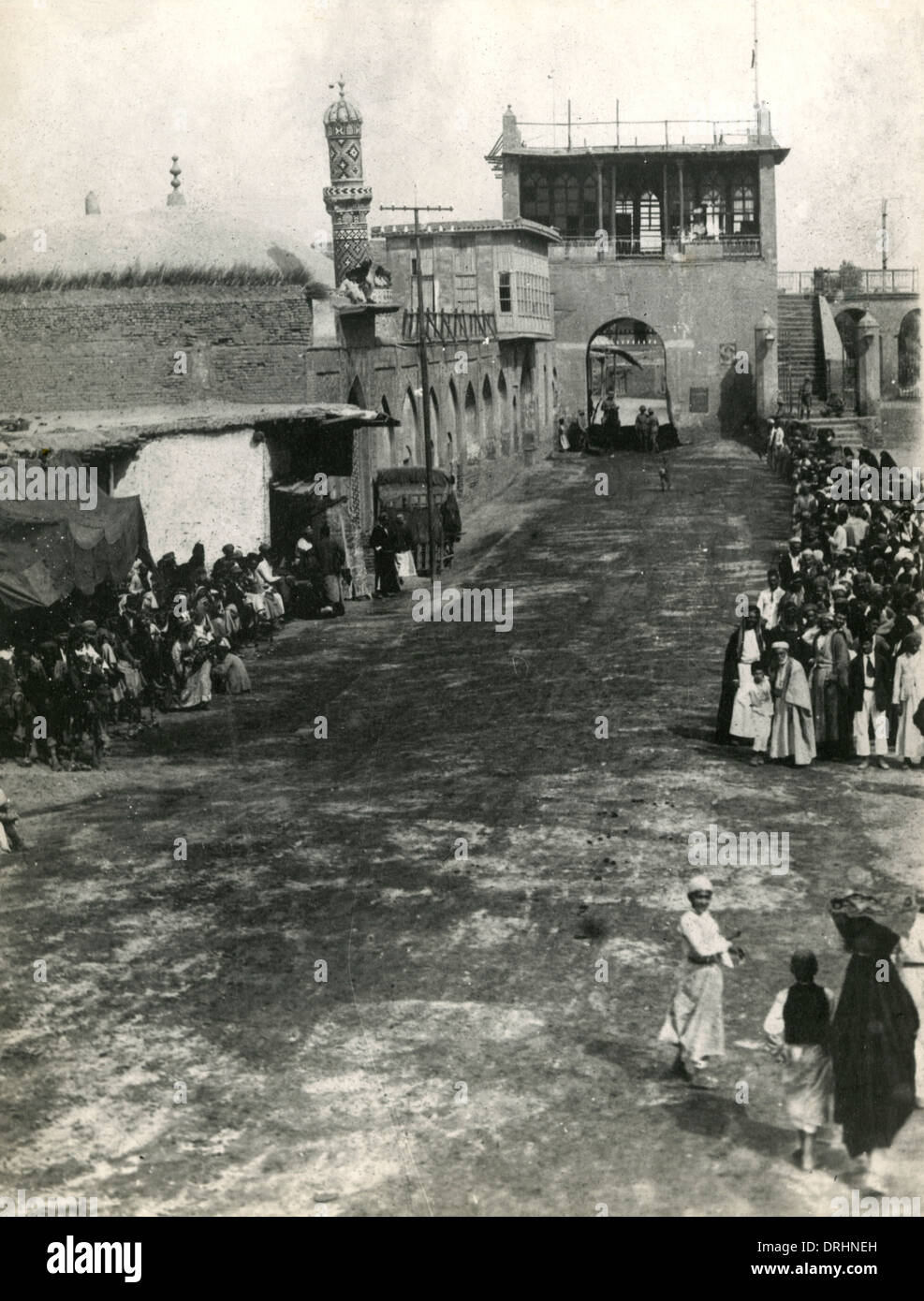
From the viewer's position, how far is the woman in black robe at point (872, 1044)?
26.9 feet

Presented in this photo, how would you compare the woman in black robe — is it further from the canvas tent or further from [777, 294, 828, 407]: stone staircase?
[777, 294, 828, 407]: stone staircase

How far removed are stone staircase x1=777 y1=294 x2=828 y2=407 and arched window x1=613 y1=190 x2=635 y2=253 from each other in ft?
17.6

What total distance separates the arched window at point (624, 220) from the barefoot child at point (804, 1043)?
48.5 metres

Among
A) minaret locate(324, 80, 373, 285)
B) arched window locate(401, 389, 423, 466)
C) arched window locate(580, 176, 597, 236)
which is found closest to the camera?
minaret locate(324, 80, 373, 285)

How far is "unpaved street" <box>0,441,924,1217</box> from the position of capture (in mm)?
8367

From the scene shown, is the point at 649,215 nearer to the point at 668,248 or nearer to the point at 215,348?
the point at 668,248

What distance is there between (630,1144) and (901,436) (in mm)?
37223

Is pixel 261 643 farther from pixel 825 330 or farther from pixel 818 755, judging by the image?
pixel 825 330

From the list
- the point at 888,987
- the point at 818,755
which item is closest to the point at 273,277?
the point at 818,755

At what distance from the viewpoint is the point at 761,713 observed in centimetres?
1578

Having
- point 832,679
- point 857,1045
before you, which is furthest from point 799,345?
point 857,1045

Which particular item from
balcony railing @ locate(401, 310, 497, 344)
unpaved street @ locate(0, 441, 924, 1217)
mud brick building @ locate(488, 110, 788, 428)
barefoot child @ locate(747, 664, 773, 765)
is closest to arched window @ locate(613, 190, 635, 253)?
mud brick building @ locate(488, 110, 788, 428)

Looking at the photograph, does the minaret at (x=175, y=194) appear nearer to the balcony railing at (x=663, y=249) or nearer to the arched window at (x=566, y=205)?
the balcony railing at (x=663, y=249)

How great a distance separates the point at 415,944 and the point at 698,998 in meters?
2.52
